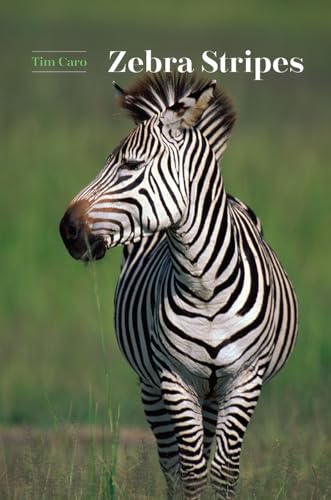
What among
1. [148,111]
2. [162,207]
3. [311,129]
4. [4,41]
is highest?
[4,41]

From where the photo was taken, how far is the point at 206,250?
19.4 ft

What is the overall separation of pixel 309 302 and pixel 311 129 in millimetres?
4804

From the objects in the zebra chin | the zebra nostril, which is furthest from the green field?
the zebra nostril

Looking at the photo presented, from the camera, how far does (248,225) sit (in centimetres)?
647

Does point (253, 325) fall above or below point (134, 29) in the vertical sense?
below

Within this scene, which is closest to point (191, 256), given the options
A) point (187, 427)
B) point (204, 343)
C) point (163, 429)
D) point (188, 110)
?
point (204, 343)

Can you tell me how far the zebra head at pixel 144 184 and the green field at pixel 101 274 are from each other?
0.67ft

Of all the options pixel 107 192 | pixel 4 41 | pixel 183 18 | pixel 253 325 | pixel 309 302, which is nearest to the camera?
pixel 107 192

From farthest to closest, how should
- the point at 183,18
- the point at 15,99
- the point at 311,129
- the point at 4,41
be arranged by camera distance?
the point at 183,18
the point at 4,41
the point at 15,99
the point at 311,129

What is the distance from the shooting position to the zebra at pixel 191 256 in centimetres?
565

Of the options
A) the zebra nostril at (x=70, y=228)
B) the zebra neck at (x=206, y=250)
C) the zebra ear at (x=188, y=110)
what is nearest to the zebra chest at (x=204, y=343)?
the zebra neck at (x=206, y=250)

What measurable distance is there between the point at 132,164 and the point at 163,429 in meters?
1.82

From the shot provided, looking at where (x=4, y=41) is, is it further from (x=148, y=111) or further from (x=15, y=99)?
(x=148, y=111)

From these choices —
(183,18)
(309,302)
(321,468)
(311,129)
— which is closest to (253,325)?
(321,468)
